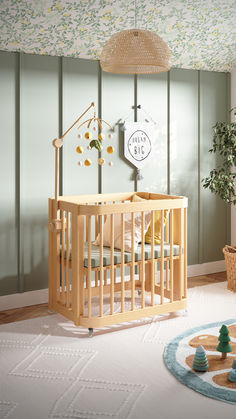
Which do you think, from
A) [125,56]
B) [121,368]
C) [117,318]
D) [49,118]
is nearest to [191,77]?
[49,118]

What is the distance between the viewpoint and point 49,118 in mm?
4008

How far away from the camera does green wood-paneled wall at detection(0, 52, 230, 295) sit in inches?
152

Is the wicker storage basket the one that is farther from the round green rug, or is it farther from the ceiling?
the ceiling

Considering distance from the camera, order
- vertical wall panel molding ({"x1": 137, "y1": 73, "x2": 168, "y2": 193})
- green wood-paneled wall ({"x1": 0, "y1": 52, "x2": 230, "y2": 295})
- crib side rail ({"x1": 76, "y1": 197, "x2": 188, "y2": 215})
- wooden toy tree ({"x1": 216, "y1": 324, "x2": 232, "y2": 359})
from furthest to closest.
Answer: vertical wall panel molding ({"x1": 137, "y1": 73, "x2": 168, "y2": 193}) < green wood-paneled wall ({"x1": 0, "y1": 52, "x2": 230, "y2": 295}) < crib side rail ({"x1": 76, "y1": 197, "x2": 188, "y2": 215}) < wooden toy tree ({"x1": 216, "y1": 324, "x2": 232, "y2": 359})

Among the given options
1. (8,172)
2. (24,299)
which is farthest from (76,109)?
(24,299)

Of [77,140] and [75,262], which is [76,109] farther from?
[75,262]

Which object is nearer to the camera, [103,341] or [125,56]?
[125,56]

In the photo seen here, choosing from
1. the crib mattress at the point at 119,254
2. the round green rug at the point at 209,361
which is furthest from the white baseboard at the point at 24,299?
the round green rug at the point at 209,361

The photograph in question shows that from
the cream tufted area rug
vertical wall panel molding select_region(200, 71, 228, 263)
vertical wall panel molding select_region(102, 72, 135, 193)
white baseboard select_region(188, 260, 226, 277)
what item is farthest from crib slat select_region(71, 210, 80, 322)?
vertical wall panel molding select_region(200, 71, 228, 263)

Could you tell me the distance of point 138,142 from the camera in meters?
4.52

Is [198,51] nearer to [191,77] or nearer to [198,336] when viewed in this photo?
[191,77]

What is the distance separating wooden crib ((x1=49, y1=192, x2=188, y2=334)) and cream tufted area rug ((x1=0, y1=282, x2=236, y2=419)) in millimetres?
113

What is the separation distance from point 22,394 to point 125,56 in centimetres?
190

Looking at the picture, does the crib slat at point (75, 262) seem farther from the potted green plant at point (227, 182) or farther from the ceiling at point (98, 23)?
the potted green plant at point (227, 182)
